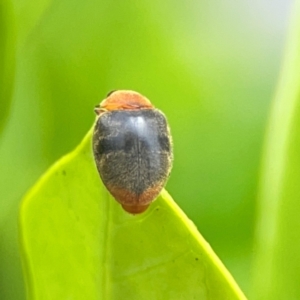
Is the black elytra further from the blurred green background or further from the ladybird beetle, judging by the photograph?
the blurred green background

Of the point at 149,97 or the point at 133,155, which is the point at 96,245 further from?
the point at 149,97

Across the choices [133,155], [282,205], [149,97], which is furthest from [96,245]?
[149,97]

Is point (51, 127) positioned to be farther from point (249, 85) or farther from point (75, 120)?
point (249, 85)

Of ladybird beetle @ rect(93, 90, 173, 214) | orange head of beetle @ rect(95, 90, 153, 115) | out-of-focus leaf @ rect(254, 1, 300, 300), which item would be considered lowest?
out-of-focus leaf @ rect(254, 1, 300, 300)

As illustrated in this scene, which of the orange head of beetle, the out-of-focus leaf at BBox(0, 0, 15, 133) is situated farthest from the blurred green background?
the orange head of beetle

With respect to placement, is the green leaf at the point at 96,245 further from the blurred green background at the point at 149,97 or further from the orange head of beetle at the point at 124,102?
the blurred green background at the point at 149,97

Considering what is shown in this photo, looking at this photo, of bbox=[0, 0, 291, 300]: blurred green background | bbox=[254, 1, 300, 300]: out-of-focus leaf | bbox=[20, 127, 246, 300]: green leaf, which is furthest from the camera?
bbox=[0, 0, 291, 300]: blurred green background

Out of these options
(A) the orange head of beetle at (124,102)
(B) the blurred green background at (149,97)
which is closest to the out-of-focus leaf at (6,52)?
(B) the blurred green background at (149,97)
